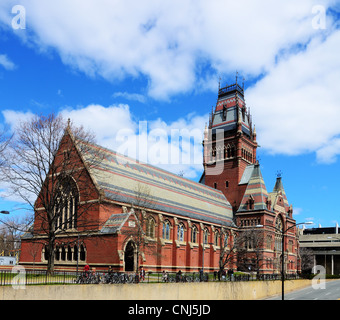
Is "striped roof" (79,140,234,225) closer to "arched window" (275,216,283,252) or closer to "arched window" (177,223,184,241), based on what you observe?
"arched window" (177,223,184,241)

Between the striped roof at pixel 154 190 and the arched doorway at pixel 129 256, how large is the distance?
554cm

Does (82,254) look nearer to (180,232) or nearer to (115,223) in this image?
(115,223)

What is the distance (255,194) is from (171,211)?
89.0 ft

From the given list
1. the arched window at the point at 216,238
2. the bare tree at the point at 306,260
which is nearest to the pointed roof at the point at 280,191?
the arched window at the point at 216,238

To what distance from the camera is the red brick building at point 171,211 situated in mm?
47688

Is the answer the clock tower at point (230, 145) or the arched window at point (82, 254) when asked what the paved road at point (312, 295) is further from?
the clock tower at point (230, 145)

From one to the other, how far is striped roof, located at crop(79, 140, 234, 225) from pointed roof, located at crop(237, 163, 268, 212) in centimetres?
392

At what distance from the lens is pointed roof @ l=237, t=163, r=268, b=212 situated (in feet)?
267

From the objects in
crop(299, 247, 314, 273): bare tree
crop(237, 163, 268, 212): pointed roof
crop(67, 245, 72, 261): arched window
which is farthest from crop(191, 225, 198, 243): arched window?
crop(299, 247, 314, 273): bare tree
